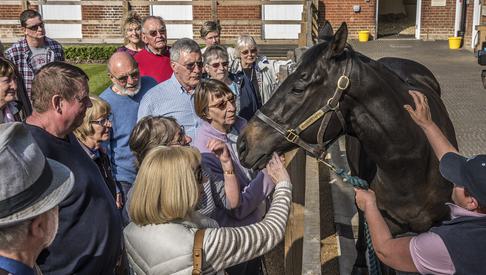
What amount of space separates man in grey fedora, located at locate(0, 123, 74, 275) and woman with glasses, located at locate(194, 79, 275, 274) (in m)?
1.94

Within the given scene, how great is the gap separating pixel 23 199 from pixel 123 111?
342 cm

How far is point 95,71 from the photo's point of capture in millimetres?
17547

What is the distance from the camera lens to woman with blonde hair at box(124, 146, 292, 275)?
270 cm

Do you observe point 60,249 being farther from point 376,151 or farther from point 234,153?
point 376,151

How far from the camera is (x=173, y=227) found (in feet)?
8.93

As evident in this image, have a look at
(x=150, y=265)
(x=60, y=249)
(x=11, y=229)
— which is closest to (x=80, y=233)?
(x=60, y=249)

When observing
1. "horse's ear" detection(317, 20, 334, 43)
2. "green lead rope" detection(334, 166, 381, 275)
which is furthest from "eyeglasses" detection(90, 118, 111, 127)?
"horse's ear" detection(317, 20, 334, 43)

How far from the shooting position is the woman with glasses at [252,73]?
6.16 m

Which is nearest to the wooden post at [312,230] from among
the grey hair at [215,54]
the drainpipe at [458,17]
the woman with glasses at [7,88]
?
the grey hair at [215,54]

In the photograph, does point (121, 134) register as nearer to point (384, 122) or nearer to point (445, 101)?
point (384, 122)

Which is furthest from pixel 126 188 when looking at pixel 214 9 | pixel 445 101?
pixel 214 9

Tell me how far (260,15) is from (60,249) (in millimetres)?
20940

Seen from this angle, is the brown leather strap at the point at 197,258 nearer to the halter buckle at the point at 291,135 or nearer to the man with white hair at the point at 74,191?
the man with white hair at the point at 74,191

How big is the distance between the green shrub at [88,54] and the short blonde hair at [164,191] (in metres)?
18.4
